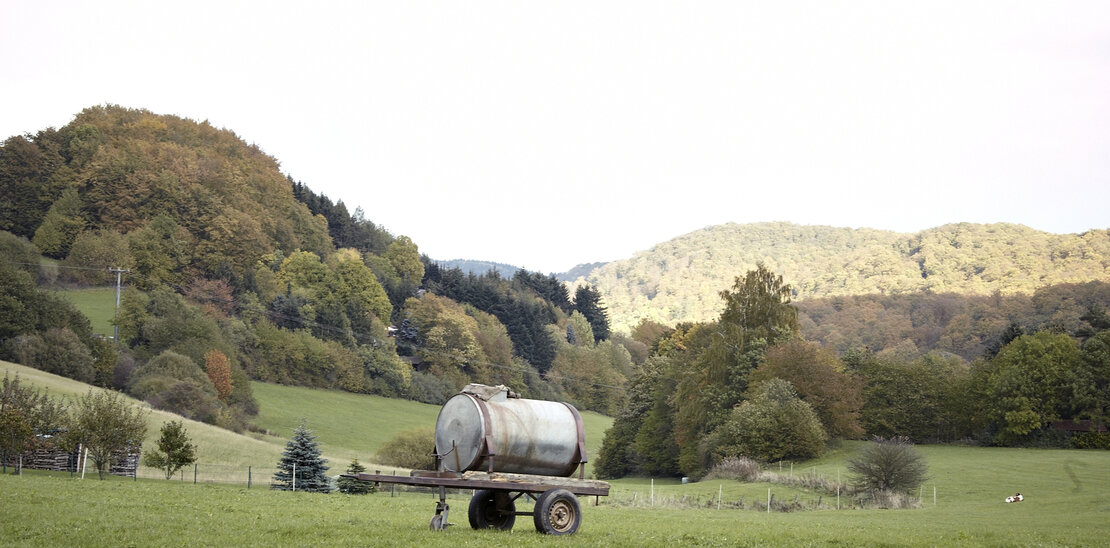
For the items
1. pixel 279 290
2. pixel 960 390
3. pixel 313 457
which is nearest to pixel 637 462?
pixel 960 390

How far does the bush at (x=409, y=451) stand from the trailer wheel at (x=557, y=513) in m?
53.6

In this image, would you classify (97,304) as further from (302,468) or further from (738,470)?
(738,470)

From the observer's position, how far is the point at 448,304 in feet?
524

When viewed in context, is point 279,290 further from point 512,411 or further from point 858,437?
point 512,411

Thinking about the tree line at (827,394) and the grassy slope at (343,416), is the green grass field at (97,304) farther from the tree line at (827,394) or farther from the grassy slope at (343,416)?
the tree line at (827,394)

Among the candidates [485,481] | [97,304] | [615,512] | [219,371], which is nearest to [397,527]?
[485,481]

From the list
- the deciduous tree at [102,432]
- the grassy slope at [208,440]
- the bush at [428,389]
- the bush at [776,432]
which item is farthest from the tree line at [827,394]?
the bush at [428,389]

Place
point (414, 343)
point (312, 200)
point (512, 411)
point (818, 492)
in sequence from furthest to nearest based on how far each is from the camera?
point (312, 200) < point (414, 343) < point (818, 492) < point (512, 411)

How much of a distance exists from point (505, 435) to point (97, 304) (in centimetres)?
10750

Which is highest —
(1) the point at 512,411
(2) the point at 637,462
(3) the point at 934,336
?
(3) the point at 934,336

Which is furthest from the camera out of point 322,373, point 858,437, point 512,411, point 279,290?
point 279,290

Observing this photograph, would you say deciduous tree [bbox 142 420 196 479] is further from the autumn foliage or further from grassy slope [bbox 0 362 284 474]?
the autumn foliage

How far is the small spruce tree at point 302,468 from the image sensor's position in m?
45.1

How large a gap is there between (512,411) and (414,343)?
12914 cm
